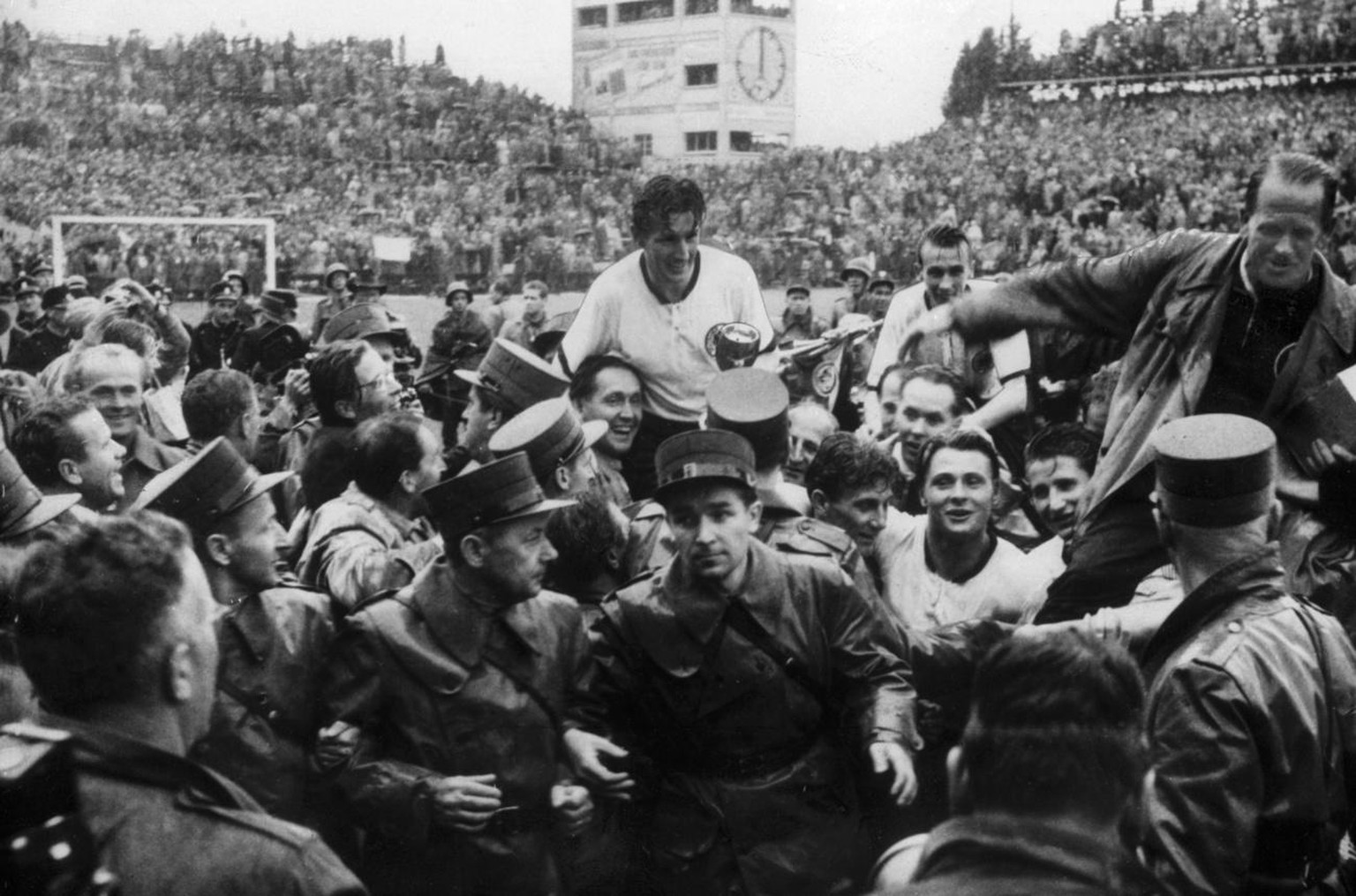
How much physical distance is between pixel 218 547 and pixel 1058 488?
2820 millimetres

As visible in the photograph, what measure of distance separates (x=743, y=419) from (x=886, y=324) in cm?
260

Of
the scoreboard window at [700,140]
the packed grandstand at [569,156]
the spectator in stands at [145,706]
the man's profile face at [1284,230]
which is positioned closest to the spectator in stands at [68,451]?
the spectator in stands at [145,706]

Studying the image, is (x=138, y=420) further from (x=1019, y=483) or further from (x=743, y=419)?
(x=1019, y=483)

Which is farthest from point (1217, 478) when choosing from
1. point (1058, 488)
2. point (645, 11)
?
point (645, 11)

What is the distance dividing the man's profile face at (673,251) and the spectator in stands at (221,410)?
1.73 metres

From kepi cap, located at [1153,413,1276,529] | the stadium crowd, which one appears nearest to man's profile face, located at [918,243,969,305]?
the stadium crowd

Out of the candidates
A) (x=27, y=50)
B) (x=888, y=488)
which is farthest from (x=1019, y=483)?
(x=27, y=50)

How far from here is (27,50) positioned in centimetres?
2283

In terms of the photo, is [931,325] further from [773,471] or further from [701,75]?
[701,75]

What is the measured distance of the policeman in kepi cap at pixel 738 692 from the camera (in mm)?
3396

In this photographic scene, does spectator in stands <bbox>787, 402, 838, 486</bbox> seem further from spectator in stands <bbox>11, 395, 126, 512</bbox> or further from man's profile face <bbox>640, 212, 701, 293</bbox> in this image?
spectator in stands <bbox>11, 395, 126, 512</bbox>

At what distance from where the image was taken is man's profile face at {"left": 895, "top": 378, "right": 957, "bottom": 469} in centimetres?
547

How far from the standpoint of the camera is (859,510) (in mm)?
4516

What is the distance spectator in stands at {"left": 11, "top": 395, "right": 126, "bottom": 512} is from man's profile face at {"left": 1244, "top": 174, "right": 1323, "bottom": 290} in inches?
138
